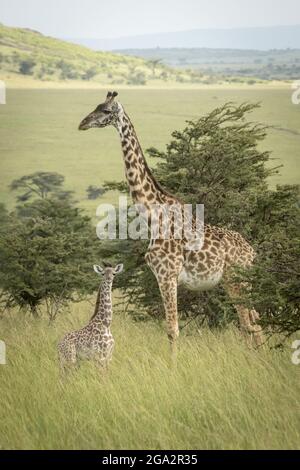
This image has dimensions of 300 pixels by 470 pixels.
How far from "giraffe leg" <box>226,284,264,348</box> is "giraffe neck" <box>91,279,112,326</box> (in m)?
1.37

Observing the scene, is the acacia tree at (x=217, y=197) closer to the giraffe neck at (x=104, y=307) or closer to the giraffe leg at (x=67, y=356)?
the giraffe neck at (x=104, y=307)

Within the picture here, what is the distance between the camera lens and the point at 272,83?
9412 centimetres

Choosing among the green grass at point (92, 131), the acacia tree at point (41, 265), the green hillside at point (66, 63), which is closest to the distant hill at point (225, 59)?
the green hillside at point (66, 63)

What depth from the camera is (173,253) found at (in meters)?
8.77

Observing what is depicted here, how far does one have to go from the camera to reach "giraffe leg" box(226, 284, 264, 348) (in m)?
8.79

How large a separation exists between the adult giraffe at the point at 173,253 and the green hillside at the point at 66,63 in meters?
86.8

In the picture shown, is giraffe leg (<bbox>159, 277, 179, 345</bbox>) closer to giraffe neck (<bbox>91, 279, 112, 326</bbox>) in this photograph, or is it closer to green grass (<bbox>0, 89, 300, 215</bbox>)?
giraffe neck (<bbox>91, 279, 112, 326</bbox>)

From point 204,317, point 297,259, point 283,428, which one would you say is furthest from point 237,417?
point 204,317

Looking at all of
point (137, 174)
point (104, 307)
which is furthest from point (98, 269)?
point (137, 174)

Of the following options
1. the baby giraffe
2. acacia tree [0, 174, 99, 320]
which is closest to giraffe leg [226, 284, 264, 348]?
the baby giraffe

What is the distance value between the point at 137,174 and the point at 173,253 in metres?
0.88

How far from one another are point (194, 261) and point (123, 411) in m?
2.46

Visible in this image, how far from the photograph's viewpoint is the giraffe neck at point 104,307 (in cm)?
805

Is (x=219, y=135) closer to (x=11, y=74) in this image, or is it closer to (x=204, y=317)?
(x=204, y=317)
